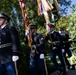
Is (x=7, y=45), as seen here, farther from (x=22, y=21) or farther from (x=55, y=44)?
(x=22, y=21)

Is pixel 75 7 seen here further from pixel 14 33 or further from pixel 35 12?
pixel 35 12

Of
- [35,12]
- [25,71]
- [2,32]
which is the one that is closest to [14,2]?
[35,12]

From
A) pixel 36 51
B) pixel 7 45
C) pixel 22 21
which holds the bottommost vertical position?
pixel 36 51

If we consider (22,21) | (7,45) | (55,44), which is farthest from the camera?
(22,21)

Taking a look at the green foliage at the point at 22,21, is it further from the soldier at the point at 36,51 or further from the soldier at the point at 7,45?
the soldier at the point at 7,45

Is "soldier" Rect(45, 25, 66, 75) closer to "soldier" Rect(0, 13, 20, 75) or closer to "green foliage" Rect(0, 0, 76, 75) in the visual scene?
"green foliage" Rect(0, 0, 76, 75)

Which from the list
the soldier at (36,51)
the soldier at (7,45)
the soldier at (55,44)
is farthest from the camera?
the soldier at (55,44)

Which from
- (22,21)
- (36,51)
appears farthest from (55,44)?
(22,21)

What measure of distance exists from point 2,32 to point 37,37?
287cm

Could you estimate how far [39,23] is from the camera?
29.1 metres

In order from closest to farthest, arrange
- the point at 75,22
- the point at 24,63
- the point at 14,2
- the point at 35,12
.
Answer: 1. the point at 75,22
2. the point at 24,63
3. the point at 14,2
4. the point at 35,12

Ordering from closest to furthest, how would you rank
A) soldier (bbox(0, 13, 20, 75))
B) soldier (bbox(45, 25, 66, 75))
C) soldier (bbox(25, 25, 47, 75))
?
soldier (bbox(0, 13, 20, 75))
soldier (bbox(25, 25, 47, 75))
soldier (bbox(45, 25, 66, 75))

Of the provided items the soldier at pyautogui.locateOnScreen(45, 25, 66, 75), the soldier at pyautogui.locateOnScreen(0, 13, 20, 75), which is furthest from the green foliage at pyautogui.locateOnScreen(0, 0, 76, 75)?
the soldier at pyautogui.locateOnScreen(0, 13, 20, 75)

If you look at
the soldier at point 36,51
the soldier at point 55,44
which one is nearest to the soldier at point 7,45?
the soldier at point 36,51
